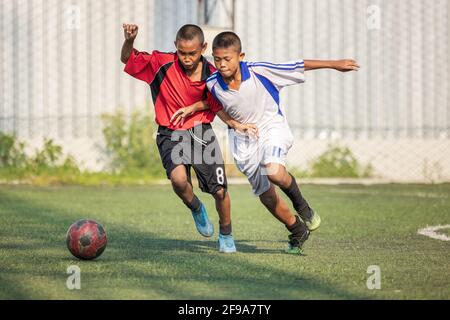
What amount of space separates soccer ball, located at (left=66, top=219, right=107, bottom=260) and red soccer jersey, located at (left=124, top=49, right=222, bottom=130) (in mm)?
1344

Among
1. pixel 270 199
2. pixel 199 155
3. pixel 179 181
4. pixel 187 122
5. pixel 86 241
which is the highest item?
pixel 187 122

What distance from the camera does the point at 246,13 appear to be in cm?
1689

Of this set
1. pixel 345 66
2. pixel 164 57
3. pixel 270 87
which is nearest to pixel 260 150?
pixel 270 87

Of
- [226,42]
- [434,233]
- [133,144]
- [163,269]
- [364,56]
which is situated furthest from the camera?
[364,56]

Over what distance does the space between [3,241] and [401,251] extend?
137 inches

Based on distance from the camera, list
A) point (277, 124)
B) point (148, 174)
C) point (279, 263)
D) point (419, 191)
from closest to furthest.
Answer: point (279, 263) → point (277, 124) → point (419, 191) → point (148, 174)

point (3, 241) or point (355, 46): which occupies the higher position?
point (355, 46)

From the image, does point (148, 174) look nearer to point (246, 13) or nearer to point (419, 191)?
point (246, 13)

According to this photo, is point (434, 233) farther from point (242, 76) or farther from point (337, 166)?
point (337, 166)

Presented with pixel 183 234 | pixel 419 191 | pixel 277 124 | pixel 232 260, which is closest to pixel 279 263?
pixel 232 260

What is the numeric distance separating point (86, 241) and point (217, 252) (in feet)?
4.14

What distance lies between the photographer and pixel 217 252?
25.1 feet
